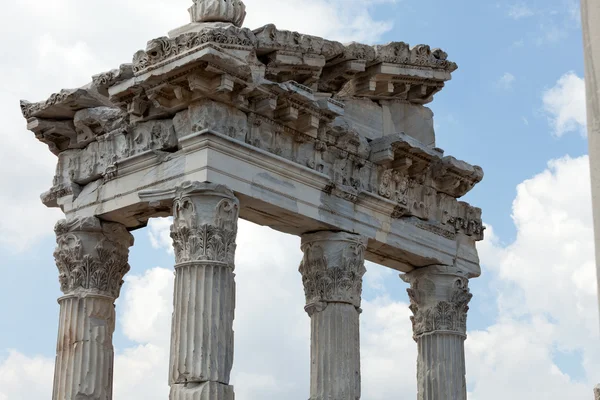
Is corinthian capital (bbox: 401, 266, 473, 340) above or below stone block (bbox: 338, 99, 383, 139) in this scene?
below

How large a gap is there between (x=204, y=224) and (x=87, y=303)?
290cm

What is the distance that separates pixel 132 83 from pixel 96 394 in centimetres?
491

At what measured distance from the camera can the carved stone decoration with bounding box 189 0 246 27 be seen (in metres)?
18.8

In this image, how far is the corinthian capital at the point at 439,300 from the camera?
21.5 meters

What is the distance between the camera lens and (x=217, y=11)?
1875 cm

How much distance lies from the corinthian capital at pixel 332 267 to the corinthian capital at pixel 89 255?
3135mm

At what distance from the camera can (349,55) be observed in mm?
20234

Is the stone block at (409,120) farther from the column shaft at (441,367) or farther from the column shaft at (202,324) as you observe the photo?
the column shaft at (202,324)

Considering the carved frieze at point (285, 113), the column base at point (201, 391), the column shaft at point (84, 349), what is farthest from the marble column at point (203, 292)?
the column shaft at point (84, 349)

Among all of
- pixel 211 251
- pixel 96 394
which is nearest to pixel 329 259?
pixel 211 251

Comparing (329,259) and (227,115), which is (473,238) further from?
(227,115)

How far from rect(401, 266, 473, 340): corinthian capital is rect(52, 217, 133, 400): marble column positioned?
223 inches

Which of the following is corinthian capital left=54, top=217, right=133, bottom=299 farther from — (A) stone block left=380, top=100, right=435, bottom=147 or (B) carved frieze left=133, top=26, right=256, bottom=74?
(A) stone block left=380, top=100, right=435, bottom=147

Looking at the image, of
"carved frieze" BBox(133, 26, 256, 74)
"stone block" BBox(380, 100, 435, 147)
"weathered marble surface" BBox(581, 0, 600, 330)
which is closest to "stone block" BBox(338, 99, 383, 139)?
"stone block" BBox(380, 100, 435, 147)
